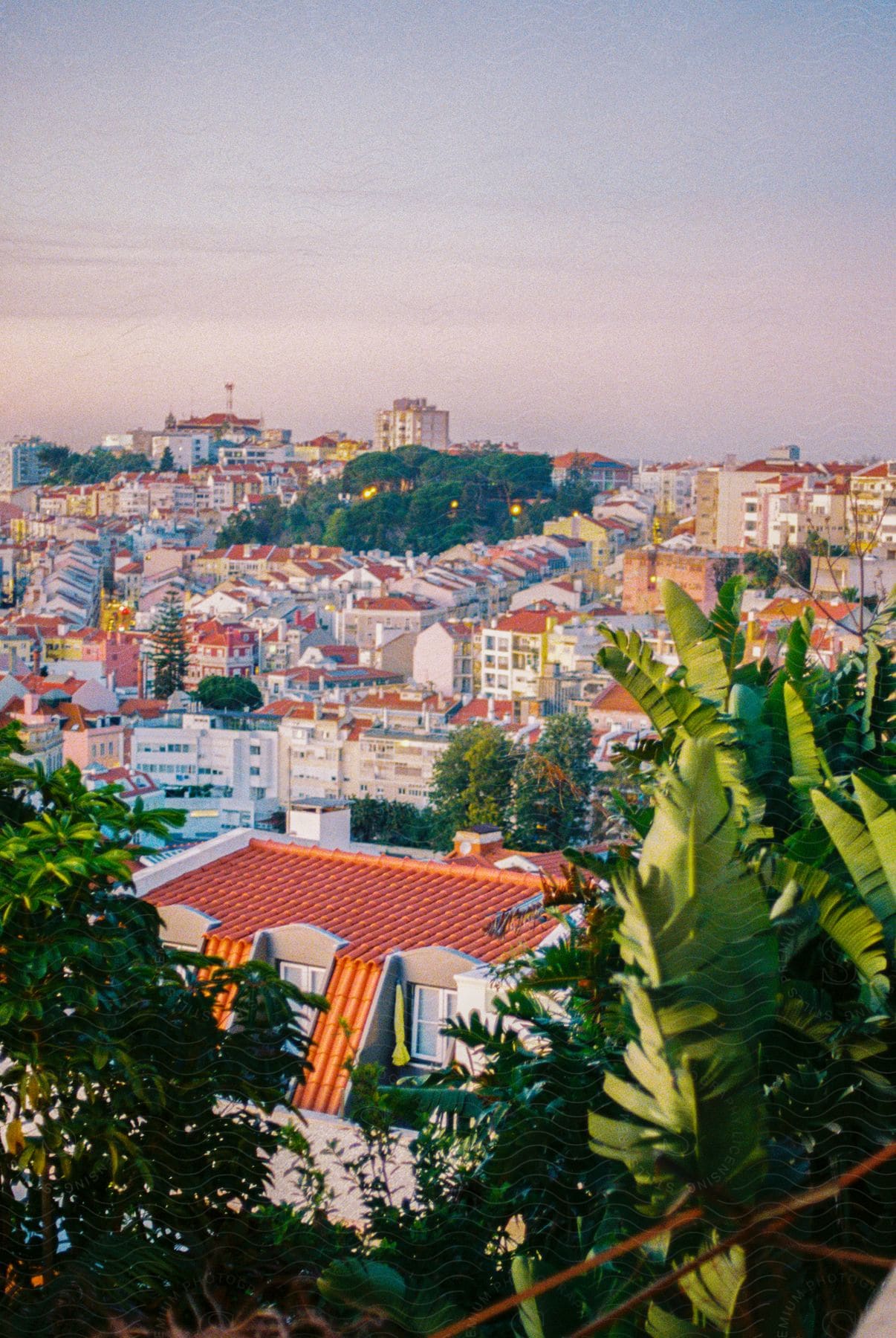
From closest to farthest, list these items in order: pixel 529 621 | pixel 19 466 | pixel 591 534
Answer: pixel 19 466
pixel 529 621
pixel 591 534

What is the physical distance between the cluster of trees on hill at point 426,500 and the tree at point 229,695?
1.64 metres

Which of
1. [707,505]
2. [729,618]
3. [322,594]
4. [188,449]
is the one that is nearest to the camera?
[729,618]

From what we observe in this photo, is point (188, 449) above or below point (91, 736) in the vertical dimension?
above

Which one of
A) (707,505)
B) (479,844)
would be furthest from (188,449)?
(479,844)

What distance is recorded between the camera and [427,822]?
10484 millimetres

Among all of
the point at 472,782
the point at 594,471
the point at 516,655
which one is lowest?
the point at 472,782

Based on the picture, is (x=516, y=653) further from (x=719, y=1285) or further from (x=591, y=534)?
(x=719, y=1285)

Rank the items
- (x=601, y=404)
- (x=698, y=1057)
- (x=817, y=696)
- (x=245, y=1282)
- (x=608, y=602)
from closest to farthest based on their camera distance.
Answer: (x=698, y=1057) → (x=245, y=1282) → (x=817, y=696) → (x=601, y=404) → (x=608, y=602)

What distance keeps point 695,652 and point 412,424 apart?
2719mm

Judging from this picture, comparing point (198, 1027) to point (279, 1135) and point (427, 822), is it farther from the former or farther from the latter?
point (427, 822)

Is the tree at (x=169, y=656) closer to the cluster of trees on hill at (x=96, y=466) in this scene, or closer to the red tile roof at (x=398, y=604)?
the cluster of trees on hill at (x=96, y=466)

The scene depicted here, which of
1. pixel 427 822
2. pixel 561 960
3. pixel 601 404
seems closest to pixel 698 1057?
pixel 561 960

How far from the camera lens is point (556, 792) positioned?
25.3ft

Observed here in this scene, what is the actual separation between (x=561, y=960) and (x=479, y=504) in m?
8.39
